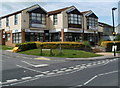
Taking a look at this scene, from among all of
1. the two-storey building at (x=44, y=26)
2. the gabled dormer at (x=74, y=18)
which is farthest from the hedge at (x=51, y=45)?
the gabled dormer at (x=74, y=18)

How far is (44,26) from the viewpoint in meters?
38.1

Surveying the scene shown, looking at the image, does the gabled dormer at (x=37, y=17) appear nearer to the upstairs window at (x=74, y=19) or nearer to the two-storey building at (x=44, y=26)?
the two-storey building at (x=44, y=26)

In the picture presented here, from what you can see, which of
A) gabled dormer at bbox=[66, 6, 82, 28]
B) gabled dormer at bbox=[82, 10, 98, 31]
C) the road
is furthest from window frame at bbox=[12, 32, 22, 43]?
the road

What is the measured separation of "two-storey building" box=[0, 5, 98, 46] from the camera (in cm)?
3588

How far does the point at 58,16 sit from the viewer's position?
A: 37.8 metres

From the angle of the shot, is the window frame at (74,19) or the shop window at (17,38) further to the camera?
the window frame at (74,19)

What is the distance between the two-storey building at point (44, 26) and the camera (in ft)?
118

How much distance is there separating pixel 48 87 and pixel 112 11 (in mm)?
21715

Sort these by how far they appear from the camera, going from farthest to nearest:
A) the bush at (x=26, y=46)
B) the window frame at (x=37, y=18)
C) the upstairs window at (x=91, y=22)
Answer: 1. the upstairs window at (x=91, y=22)
2. the window frame at (x=37, y=18)
3. the bush at (x=26, y=46)

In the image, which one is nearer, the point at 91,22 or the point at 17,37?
the point at 17,37

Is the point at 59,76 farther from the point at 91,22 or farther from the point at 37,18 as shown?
the point at 91,22

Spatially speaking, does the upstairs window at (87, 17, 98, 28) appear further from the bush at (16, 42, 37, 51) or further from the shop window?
the bush at (16, 42, 37, 51)

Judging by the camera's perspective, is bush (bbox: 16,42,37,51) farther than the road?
Yes

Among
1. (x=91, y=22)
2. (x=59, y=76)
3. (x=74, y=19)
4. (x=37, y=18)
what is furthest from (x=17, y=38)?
(x=59, y=76)
